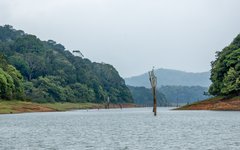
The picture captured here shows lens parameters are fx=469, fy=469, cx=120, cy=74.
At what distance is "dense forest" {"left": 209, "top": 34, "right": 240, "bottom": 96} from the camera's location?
146125 millimetres

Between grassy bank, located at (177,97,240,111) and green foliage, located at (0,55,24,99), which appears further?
green foliage, located at (0,55,24,99)

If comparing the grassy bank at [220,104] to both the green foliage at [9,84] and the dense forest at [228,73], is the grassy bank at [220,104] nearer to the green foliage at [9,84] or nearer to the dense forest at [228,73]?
the dense forest at [228,73]

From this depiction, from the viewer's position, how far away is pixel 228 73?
486 ft

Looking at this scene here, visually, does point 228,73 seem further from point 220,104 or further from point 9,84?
point 9,84

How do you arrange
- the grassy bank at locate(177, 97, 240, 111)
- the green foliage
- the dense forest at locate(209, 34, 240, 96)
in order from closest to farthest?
the grassy bank at locate(177, 97, 240, 111)
the dense forest at locate(209, 34, 240, 96)
the green foliage

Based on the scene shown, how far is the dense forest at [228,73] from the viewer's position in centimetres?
14612

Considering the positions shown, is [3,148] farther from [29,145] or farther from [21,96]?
[21,96]

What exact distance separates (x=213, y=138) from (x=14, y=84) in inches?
5416

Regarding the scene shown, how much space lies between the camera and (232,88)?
5674 inches

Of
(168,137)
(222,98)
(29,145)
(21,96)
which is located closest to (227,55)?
(222,98)

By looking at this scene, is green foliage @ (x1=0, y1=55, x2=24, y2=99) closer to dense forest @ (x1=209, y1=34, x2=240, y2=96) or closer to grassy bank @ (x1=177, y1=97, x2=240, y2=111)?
grassy bank @ (x1=177, y1=97, x2=240, y2=111)

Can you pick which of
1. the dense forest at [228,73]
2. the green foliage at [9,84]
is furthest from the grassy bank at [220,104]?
the green foliage at [9,84]

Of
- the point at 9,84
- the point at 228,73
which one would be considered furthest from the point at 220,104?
the point at 9,84

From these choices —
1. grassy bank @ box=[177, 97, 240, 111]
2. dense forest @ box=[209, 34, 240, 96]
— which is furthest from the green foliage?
dense forest @ box=[209, 34, 240, 96]
